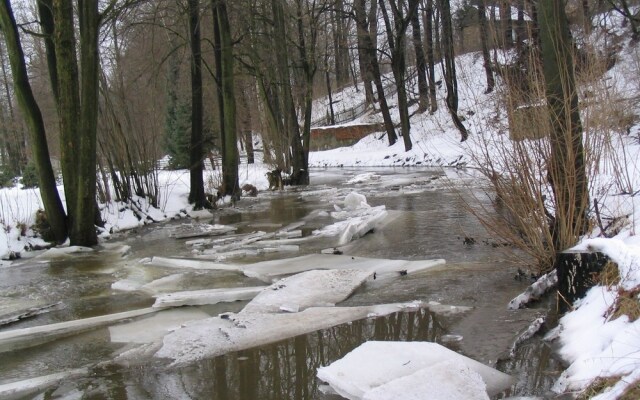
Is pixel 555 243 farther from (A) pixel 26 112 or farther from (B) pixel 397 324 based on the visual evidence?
(A) pixel 26 112

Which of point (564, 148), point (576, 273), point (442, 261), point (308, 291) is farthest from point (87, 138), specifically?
point (576, 273)

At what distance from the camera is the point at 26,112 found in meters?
10.1

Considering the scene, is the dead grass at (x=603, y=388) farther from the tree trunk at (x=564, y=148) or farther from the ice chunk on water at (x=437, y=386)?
the tree trunk at (x=564, y=148)

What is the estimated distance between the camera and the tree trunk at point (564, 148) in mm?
5113

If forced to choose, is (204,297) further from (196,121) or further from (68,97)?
(196,121)

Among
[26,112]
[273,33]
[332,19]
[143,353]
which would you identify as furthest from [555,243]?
[332,19]

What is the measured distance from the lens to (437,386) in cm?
327

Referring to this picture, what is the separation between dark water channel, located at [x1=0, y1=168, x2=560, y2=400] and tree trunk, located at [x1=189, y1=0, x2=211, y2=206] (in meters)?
4.17

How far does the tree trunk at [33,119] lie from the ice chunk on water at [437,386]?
854 centimetres

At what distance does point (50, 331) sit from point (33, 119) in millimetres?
6235

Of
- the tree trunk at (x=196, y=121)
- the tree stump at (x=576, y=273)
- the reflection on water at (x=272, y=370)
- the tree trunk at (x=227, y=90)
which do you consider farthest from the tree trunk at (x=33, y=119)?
the tree stump at (x=576, y=273)

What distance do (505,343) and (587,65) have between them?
9.97 feet

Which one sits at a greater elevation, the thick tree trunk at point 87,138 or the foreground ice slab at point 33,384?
the thick tree trunk at point 87,138

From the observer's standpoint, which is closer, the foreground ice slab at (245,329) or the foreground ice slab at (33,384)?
the foreground ice slab at (33,384)
